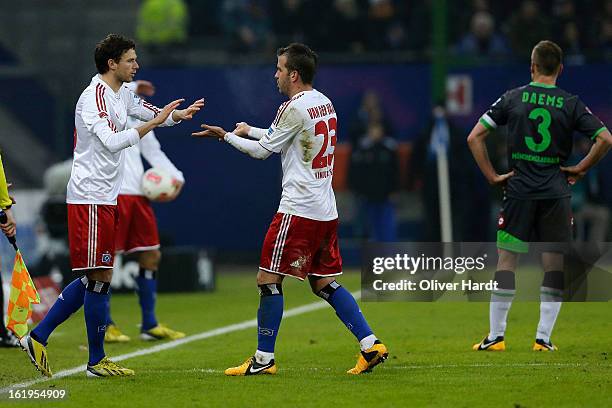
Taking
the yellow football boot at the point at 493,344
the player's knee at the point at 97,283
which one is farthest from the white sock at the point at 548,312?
the player's knee at the point at 97,283

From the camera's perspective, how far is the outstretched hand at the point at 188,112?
345 inches

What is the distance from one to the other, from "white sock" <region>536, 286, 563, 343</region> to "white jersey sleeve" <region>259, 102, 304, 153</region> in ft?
8.35

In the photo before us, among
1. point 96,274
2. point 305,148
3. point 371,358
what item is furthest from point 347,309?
point 96,274

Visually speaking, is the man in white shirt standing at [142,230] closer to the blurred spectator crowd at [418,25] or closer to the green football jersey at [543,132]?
the green football jersey at [543,132]

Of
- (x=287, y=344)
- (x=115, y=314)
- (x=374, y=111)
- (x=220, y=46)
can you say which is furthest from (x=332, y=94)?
(x=287, y=344)

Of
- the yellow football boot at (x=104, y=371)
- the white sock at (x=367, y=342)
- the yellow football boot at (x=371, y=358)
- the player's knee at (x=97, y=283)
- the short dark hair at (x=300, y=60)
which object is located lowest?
the yellow football boot at (x=104, y=371)

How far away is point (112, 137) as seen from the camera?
8.45m

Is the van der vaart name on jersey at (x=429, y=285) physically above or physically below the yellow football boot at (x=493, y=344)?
above

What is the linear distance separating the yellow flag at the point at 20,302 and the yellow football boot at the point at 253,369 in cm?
149

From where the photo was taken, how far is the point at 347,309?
8.70m

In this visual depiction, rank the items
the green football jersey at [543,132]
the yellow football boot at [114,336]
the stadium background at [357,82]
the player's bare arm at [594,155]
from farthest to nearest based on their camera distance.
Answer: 1. the stadium background at [357,82]
2. the yellow football boot at [114,336]
3. the green football jersey at [543,132]
4. the player's bare arm at [594,155]

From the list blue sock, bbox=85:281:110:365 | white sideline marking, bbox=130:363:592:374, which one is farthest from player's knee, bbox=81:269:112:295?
white sideline marking, bbox=130:363:592:374

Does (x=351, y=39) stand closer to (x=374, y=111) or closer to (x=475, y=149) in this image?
(x=374, y=111)

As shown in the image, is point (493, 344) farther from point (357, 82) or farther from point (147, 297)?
point (357, 82)
